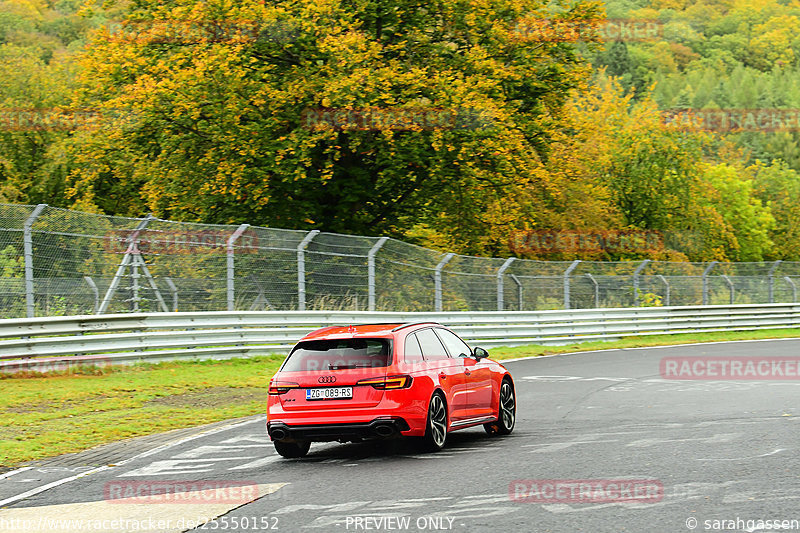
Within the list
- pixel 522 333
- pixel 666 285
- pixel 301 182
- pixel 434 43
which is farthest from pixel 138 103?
pixel 666 285

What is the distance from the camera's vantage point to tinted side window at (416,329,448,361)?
10.6 m

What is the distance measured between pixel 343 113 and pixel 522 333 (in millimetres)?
7829

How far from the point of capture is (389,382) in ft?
31.9

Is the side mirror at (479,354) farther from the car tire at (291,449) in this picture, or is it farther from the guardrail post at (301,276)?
the guardrail post at (301,276)

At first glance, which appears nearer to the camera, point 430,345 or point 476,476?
point 476,476

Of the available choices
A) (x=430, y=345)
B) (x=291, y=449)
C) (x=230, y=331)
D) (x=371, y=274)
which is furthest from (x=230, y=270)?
(x=291, y=449)

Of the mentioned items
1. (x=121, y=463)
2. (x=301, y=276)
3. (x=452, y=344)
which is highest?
(x=301, y=276)

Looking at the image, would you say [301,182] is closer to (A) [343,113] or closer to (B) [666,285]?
(A) [343,113]

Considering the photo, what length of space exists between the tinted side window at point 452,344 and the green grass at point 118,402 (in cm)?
347

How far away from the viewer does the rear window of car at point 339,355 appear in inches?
392

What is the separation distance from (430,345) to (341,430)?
158 cm

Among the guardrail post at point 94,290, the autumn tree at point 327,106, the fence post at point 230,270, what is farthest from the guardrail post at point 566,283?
the guardrail post at point 94,290

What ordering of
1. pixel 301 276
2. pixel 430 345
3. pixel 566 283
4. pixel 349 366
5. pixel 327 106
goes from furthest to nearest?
pixel 566 283 < pixel 327 106 < pixel 301 276 < pixel 430 345 < pixel 349 366

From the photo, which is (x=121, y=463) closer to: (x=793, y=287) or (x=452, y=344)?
Result: (x=452, y=344)
